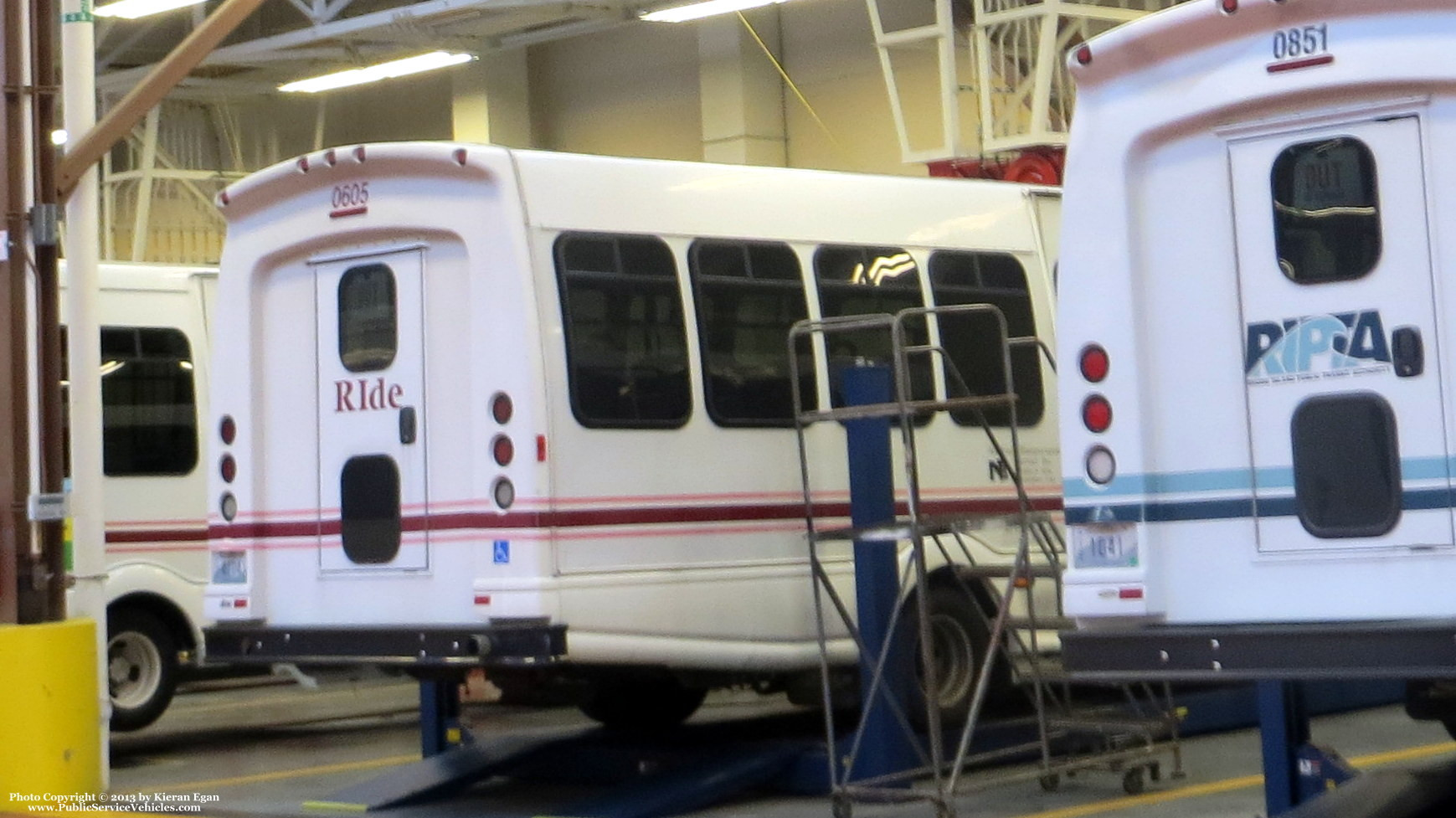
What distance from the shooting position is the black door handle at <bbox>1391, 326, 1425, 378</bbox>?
274 inches

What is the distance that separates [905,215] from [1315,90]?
4050 mm

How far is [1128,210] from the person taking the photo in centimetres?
760

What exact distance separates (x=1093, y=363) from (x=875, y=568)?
2247mm

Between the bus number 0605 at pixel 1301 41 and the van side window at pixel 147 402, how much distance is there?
8129 mm

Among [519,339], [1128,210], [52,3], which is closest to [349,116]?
[52,3]

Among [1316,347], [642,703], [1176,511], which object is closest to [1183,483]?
[1176,511]

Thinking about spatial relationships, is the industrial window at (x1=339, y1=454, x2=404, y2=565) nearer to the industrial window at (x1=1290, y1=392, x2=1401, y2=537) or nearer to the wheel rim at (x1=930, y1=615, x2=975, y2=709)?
the wheel rim at (x1=930, y1=615, x2=975, y2=709)

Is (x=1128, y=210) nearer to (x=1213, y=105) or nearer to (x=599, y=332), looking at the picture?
(x=1213, y=105)

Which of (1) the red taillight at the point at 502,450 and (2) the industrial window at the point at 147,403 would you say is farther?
(2) the industrial window at the point at 147,403

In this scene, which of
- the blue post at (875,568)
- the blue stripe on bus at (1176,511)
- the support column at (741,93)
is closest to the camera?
the blue stripe on bus at (1176,511)

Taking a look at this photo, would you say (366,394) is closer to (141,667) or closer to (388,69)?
(141,667)

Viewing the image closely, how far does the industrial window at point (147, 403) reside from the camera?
43.0ft

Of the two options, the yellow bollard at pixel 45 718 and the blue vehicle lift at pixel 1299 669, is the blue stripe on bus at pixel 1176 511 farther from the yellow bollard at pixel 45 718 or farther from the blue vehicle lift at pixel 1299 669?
the yellow bollard at pixel 45 718

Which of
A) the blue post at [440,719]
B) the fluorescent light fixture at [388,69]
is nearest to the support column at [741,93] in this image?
the fluorescent light fixture at [388,69]
